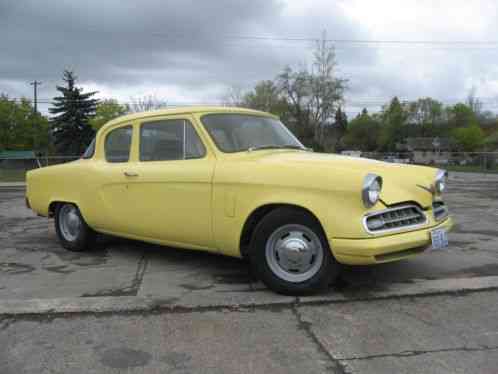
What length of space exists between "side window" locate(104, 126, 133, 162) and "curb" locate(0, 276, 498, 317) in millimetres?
1843

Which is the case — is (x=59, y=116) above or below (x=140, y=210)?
above

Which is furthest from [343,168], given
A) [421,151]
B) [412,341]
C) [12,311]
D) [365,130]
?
[365,130]

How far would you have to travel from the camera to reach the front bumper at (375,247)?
3.48 metres

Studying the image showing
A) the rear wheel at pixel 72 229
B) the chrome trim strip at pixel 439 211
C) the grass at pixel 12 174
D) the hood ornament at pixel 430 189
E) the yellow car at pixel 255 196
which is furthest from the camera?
the grass at pixel 12 174

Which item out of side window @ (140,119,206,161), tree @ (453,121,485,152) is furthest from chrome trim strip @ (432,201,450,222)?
tree @ (453,121,485,152)

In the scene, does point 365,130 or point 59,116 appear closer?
point 59,116

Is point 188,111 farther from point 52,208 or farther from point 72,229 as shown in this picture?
point 52,208

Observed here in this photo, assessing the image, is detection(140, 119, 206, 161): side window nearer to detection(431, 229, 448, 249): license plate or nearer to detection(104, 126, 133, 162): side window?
detection(104, 126, 133, 162): side window

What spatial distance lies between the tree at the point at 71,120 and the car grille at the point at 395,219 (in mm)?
49777

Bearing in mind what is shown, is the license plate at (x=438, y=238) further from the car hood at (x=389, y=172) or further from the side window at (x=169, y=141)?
the side window at (x=169, y=141)

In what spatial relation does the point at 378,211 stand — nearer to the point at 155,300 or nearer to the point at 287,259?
the point at 287,259

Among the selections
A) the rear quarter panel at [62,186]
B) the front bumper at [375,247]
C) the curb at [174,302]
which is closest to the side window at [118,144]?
the rear quarter panel at [62,186]

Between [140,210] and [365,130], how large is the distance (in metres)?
102

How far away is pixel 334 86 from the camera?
176 ft
